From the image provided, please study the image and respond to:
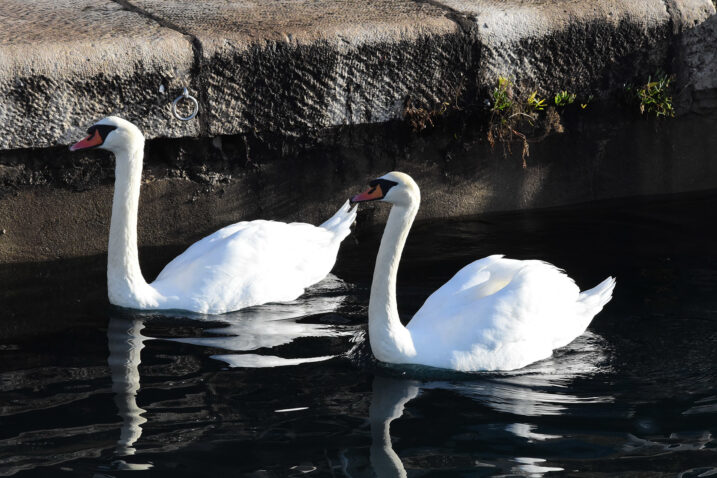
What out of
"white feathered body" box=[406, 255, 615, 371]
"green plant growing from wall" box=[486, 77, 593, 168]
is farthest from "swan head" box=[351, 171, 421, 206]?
"green plant growing from wall" box=[486, 77, 593, 168]

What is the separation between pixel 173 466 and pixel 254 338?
4.68 ft

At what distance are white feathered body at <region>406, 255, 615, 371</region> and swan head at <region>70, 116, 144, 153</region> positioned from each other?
1789 millimetres

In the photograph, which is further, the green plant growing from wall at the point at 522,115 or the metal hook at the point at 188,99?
the green plant growing from wall at the point at 522,115

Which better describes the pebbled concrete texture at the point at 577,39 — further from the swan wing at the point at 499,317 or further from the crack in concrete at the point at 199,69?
the swan wing at the point at 499,317

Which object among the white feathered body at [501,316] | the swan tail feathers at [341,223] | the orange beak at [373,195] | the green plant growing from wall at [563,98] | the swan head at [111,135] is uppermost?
the green plant growing from wall at [563,98]

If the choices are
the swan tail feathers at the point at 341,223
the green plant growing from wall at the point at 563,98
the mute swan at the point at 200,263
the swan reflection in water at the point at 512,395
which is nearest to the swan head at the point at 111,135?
the mute swan at the point at 200,263

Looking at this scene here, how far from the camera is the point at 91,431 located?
14.1 feet

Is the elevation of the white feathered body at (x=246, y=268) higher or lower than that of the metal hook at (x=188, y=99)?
lower

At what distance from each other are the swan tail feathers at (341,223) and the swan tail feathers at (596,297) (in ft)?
5.22

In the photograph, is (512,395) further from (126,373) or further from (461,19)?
(461,19)

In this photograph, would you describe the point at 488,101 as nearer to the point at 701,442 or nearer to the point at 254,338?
the point at 254,338

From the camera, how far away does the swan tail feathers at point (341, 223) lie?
6.45m

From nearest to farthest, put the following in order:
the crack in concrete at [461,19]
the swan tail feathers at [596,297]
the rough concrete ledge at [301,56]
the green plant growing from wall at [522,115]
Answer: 1. the swan tail feathers at [596,297]
2. the rough concrete ledge at [301,56]
3. the crack in concrete at [461,19]
4. the green plant growing from wall at [522,115]

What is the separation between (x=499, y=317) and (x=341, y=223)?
68.8 inches
